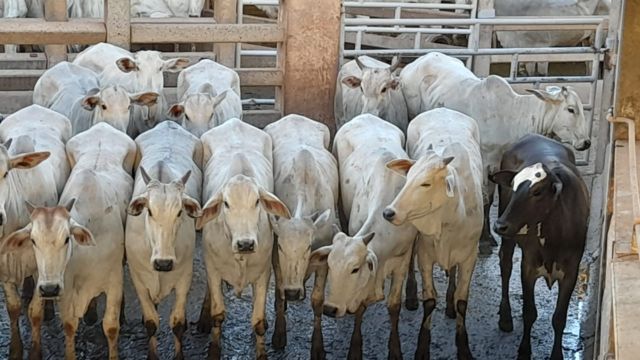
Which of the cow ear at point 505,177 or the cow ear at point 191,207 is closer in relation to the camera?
the cow ear at point 191,207

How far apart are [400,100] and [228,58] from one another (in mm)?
1900

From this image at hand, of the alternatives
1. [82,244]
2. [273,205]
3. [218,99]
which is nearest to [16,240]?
[82,244]

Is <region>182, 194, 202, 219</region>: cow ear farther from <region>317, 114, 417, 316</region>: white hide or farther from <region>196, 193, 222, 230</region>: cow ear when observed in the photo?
<region>317, 114, 417, 316</region>: white hide

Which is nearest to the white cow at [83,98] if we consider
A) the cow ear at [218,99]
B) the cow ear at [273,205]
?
the cow ear at [218,99]

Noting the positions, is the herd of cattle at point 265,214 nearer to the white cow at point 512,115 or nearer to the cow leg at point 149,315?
the cow leg at point 149,315

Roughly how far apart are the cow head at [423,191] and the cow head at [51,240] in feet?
6.41

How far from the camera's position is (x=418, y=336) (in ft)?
28.9

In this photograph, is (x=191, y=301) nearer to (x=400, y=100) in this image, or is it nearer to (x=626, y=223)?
(x=400, y=100)

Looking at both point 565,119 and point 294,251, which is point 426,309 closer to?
Answer: point 294,251

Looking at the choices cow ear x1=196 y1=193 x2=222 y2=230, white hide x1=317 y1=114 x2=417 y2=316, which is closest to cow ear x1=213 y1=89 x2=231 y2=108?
white hide x1=317 y1=114 x2=417 y2=316

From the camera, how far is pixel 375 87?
35.3 ft

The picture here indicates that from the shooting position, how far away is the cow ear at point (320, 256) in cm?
808

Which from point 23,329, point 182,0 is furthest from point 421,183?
point 182,0

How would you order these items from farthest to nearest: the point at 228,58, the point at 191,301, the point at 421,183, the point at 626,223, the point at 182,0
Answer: the point at 182,0 < the point at 228,58 < the point at 191,301 < the point at 421,183 < the point at 626,223
